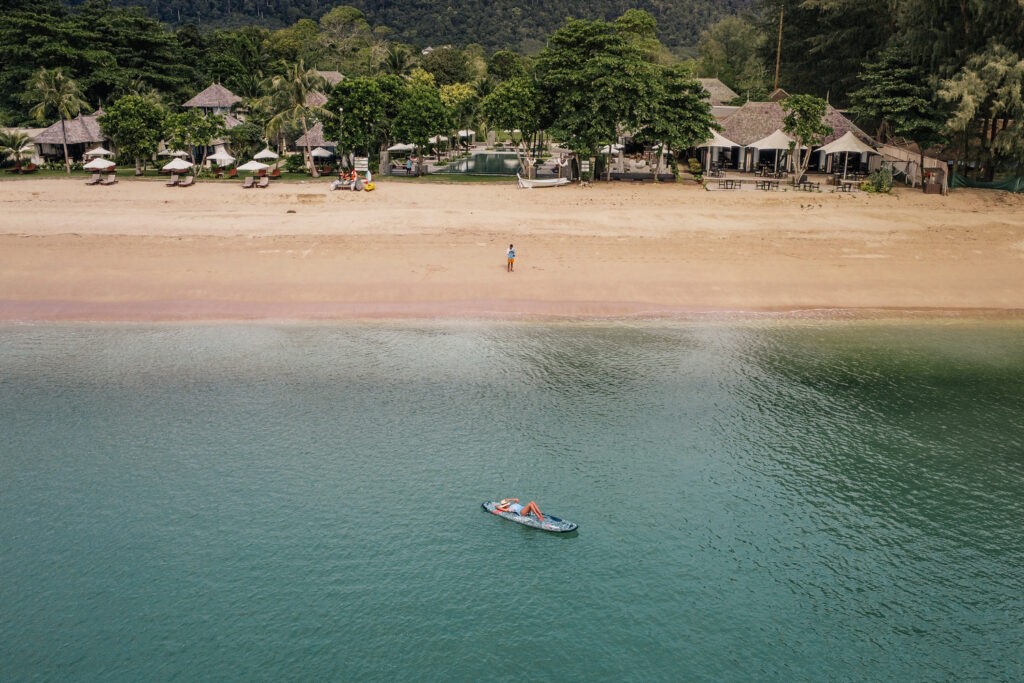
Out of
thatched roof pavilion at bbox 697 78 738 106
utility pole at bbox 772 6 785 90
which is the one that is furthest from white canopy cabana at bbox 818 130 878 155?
thatched roof pavilion at bbox 697 78 738 106

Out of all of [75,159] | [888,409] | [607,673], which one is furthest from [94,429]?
[75,159]

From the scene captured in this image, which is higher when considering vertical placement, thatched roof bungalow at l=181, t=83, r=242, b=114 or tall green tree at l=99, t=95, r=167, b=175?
thatched roof bungalow at l=181, t=83, r=242, b=114

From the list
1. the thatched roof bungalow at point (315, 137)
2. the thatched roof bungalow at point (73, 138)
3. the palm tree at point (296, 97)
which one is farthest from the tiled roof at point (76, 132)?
the thatched roof bungalow at point (315, 137)

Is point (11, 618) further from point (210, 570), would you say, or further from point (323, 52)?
point (323, 52)

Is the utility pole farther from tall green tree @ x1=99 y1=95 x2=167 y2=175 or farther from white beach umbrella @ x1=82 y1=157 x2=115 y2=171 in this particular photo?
white beach umbrella @ x1=82 y1=157 x2=115 y2=171

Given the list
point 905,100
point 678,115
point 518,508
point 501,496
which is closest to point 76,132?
Answer: point 678,115

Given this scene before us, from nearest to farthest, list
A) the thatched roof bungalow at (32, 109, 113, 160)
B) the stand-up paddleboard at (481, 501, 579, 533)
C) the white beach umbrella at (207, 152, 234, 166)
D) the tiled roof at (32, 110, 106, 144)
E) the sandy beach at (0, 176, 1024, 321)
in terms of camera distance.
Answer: the stand-up paddleboard at (481, 501, 579, 533) < the sandy beach at (0, 176, 1024, 321) < the white beach umbrella at (207, 152, 234, 166) < the tiled roof at (32, 110, 106, 144) < the thatched roof bungalow at (32, 109, 113, 160)

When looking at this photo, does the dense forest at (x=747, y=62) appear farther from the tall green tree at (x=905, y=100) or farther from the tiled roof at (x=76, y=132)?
the tiled roof at (x=76, y=132)

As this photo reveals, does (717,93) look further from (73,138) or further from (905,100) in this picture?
(73,138)
